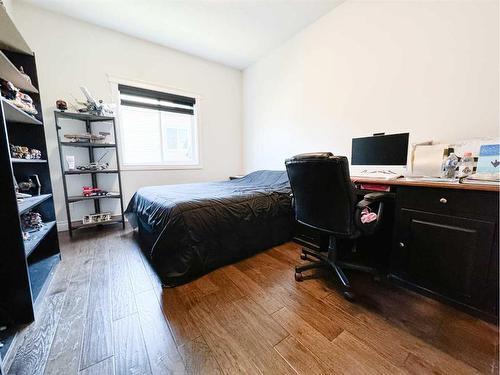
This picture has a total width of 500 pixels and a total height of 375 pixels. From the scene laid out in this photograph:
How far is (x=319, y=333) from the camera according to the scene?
1.09 metres

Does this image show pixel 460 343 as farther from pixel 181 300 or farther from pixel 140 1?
pixel 140 1

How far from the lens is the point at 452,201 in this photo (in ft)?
4.02

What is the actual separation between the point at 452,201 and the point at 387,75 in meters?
1.50

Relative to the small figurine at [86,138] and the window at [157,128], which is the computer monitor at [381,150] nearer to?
the window at [157,128]

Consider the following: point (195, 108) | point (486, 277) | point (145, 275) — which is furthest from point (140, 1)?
point (486, 277)

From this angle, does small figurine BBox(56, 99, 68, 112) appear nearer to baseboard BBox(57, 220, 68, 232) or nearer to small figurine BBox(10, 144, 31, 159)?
small figurine BBox(10, 144, 31, 159)

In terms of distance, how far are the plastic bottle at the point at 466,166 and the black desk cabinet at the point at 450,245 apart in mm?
384

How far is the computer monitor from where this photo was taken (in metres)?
1.82

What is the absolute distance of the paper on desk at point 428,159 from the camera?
1.59 m

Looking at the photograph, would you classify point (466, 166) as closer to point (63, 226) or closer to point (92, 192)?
point (92, 192)

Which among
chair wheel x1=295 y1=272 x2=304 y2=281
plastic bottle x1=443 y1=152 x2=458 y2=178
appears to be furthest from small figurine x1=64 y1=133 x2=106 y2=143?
plastic bottle x1=443 y1=152 x2=458 y2=178

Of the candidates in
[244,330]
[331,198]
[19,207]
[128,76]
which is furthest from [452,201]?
[128,76]

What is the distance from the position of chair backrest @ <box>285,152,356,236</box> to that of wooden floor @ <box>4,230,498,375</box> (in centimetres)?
50

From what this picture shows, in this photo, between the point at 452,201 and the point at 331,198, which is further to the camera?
the point at 331,198
